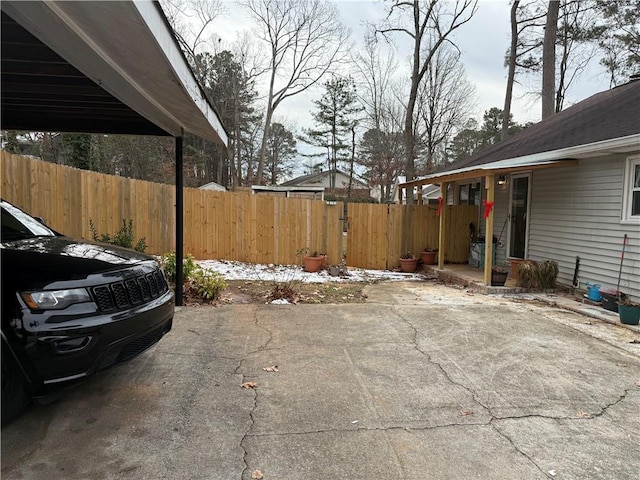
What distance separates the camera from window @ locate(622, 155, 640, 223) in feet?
22.0

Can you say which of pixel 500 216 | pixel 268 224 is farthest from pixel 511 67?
pixel 268 224

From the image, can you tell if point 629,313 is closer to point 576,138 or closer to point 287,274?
point 576,138

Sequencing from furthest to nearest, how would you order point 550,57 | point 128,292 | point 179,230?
point 550,57
point 179,230
point 128,292

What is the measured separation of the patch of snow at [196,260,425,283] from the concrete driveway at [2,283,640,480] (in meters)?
3.51

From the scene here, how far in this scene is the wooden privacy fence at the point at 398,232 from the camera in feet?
35.2

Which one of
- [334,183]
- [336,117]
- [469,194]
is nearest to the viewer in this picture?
[469,194]

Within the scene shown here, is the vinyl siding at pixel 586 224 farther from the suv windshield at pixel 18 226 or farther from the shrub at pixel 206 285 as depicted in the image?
the suv windshield at pixel 18 226

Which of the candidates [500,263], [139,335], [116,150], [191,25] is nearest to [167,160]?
[116,150]

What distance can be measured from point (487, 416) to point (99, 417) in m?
2.76

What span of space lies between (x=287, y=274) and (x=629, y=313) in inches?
241

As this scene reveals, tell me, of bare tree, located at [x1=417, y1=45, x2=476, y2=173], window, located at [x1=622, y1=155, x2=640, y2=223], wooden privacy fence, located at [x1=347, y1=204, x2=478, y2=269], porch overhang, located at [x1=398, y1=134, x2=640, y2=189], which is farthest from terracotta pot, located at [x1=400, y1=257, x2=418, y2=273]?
bare tree, located at [x1=417, y1=45, x2=476, y2=173]

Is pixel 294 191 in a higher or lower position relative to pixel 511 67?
lower

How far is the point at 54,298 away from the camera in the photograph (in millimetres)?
2396

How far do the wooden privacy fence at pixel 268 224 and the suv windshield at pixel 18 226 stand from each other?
14.4ft
